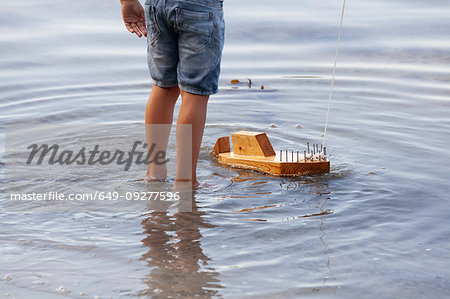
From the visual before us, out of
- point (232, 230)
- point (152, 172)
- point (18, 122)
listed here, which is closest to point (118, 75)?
point (18, 122)

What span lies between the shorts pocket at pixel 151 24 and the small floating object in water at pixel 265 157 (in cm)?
86

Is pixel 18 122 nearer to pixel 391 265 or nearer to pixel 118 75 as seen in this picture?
pixel 118 75

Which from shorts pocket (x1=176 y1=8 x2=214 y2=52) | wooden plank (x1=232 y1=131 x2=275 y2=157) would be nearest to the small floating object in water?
wooden plank (x1=232 y1=131 x2=275 y2=157)

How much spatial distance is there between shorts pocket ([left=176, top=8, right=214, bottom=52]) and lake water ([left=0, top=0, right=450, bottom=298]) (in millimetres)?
863

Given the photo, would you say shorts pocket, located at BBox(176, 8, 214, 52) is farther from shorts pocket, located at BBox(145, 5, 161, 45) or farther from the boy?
shorts pocket, located at BBox(145, 5, 161, 45)

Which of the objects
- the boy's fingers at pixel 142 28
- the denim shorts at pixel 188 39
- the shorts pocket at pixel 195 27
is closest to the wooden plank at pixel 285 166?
the denim shorts at pixel 188 39

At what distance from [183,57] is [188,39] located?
4.3 inches

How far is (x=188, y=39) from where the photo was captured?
3.37m

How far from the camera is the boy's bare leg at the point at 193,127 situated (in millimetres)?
3479

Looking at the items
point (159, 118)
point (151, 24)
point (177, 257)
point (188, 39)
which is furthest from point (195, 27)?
point (177, 257)

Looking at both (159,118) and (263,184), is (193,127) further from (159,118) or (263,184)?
(263,184)

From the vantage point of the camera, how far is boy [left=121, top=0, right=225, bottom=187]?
10.9 ft

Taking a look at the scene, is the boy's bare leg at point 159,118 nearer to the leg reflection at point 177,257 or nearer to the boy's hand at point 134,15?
the boy's hand at point 134,15

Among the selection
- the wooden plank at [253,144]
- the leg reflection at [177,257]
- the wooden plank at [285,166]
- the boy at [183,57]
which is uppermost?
the boy at [183,57]
